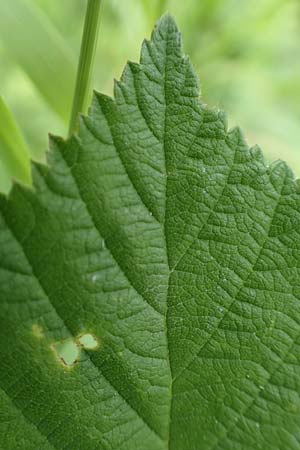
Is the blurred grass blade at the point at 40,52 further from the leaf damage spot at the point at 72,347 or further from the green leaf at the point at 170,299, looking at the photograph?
the leaf damage spot at the point at 72,347

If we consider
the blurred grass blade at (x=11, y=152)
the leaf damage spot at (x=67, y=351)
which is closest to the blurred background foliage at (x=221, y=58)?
the blurred grass blade at (x=11, y=152)

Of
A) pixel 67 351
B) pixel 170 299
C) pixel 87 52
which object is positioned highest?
pixel 87 52

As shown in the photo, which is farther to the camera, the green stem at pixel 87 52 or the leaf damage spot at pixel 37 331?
the green stem at pixel 87 52

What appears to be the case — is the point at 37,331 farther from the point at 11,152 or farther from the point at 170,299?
the point at 11,152

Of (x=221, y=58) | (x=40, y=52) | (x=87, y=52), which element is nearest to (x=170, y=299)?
(x=87, y=52)

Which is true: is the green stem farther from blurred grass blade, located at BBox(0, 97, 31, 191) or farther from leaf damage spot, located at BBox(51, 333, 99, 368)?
leaf damage spot, located at BBox(51, 333, 99, 368)
